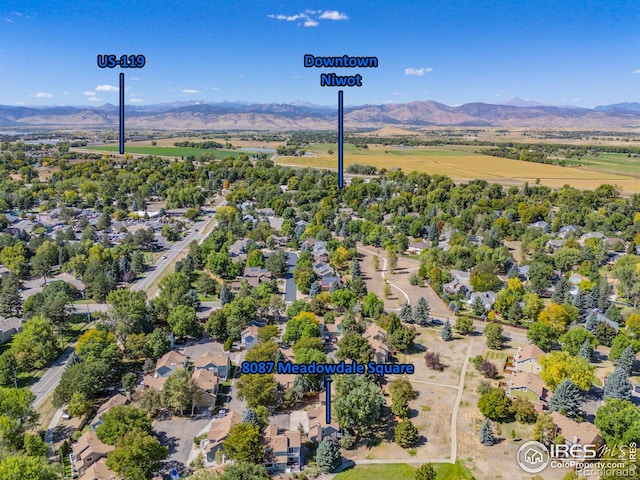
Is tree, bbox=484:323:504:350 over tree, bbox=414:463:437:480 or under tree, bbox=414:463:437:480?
over

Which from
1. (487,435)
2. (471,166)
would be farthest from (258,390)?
(471,166)

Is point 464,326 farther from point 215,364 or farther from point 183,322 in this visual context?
point 183,322

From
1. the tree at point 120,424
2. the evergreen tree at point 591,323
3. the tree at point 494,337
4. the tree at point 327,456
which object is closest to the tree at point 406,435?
the tree at point 327,456

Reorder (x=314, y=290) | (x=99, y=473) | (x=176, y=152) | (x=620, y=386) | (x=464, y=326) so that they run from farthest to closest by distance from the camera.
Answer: (x=176, y=152)
(x=314, y=290)
(x=464, y=326)
(x=620, y=386)
(x=99, y=473)

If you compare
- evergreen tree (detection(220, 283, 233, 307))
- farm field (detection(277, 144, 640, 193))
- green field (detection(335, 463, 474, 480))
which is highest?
farm field (detection(277, 144, 640, 193))

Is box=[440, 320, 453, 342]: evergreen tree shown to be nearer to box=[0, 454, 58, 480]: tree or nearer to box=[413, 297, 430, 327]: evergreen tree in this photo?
box=[413, 297, 430, 327]: evergreen tree

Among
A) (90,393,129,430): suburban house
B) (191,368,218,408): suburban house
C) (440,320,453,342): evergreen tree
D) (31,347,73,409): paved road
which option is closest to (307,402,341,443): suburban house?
(191,368,218,408): suburban house
